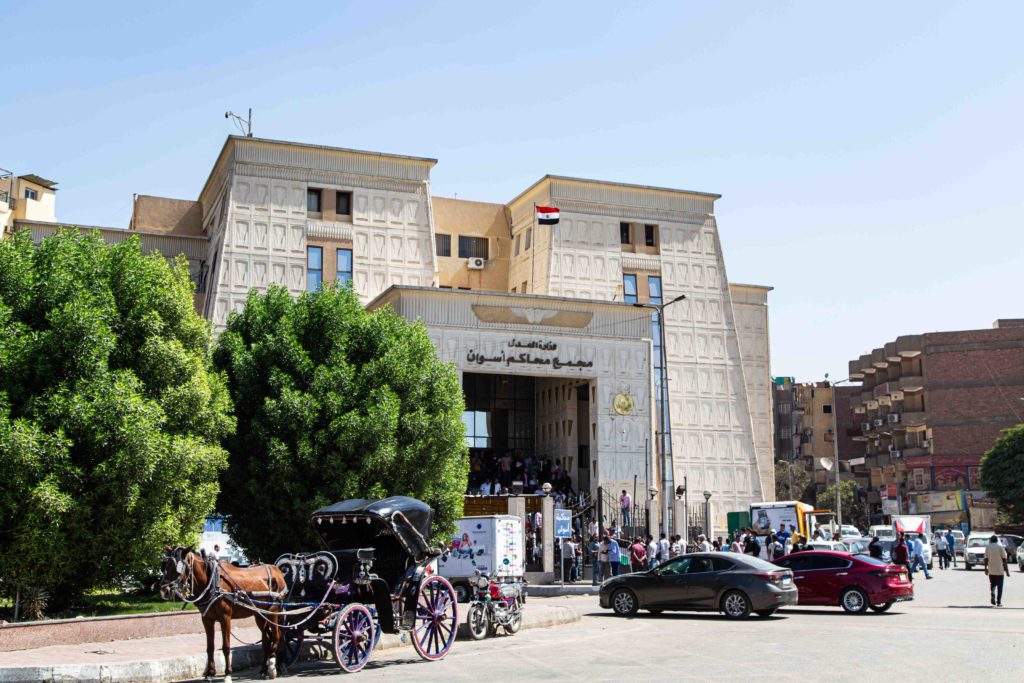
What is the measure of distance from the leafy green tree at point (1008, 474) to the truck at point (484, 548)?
40.6 m

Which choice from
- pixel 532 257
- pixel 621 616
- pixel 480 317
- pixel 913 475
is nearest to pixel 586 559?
pixel 480 317

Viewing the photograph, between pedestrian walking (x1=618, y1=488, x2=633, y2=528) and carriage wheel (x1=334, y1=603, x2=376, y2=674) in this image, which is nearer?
carriage wheel (x1=334, y1=603, x2=376, y2=674)

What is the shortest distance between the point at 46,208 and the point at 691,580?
181 ft

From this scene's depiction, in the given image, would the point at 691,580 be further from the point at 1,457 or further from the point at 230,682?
the point at 1,457

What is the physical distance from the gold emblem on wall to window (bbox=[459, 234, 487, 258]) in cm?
1133

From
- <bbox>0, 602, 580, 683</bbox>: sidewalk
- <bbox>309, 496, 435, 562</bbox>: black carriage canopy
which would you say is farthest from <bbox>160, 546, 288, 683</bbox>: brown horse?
<bbox>309, 496, 435, 562</bbox>: black carriage canopy

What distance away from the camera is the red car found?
20.1m

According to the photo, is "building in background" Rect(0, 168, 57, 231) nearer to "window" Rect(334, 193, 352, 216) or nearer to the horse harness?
"window" Rect(334, 193, 352, 216)

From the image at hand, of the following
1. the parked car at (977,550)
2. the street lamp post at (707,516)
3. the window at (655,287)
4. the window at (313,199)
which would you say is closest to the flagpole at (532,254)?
the window at (655,287)

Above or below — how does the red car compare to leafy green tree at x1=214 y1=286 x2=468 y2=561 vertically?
below

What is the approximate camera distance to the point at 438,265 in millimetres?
46969

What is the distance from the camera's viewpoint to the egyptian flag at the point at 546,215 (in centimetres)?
4244

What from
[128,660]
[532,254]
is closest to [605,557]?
[128,660]

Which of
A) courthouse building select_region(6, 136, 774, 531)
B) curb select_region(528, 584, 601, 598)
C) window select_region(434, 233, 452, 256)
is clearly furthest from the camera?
window select_region(434, 233, 452, 256)
